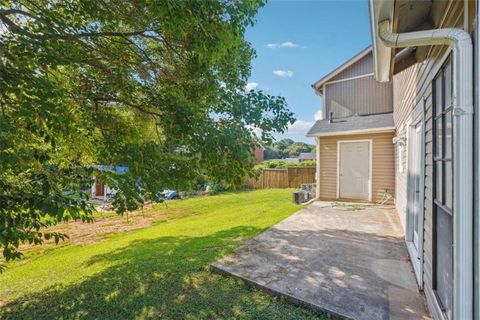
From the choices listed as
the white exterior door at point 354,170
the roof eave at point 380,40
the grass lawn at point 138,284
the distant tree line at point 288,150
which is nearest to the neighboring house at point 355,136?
the white exterior door at point 354,170

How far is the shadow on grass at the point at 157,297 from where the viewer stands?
9.01ft

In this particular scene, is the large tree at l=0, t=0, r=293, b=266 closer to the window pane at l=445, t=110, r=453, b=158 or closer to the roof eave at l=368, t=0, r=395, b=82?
the roof eave at l=368, t=0, r=395, b=82

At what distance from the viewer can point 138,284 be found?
3498 mm

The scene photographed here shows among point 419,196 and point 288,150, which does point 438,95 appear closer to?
point 419,196

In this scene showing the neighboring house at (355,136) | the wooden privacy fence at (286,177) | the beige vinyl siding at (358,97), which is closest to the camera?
the neighboring house at (355,136)

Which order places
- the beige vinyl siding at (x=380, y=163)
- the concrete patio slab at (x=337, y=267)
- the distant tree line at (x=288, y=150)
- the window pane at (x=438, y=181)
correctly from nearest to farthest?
the window pane at (x=438, y=181) → the concrete patio slab at (x=337, y=267) → the beige vinyl siding at (x=380, y=163) → the distant tree line at (x=288, y=150)

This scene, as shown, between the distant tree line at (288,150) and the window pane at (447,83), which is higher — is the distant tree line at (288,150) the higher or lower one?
the higher one

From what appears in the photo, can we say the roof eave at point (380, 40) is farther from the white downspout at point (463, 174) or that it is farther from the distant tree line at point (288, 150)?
the distant tree line at point (288, 150)

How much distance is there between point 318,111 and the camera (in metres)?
11.9

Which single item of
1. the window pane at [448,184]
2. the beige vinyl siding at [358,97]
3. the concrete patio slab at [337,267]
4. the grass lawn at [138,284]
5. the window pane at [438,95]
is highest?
the beige vinyl siding at [358,97]

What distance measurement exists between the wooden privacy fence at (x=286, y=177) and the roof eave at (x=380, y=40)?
13.0 meters

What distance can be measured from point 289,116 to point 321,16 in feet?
12.5

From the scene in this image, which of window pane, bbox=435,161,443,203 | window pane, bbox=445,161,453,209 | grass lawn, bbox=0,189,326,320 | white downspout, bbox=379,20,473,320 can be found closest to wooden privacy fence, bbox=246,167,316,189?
grass lawn, bbox=0,189,326,320

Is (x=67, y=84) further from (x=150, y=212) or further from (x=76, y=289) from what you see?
(x=150, y=212)
